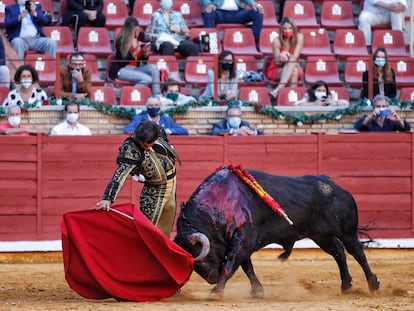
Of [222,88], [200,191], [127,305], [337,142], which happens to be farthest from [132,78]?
[127,305]

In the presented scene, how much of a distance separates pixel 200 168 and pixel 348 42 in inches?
131

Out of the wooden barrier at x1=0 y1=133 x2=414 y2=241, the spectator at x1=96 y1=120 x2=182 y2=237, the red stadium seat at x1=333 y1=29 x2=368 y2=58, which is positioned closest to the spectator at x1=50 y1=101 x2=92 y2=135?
the wooden barrier at x1=0 y1=133 x2=414 y2=241

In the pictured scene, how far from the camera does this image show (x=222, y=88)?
1366cm

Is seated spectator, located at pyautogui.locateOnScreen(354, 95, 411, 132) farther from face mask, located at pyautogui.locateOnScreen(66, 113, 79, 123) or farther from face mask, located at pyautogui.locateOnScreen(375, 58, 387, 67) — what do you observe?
face mask, located at pyautogui.locateOnScreen(66, 113, 79, 123)

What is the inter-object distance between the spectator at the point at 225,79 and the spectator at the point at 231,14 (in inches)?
57.2

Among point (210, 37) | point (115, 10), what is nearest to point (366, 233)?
point (210, 37)

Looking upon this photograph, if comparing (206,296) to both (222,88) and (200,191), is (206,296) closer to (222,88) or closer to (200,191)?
(200,191)

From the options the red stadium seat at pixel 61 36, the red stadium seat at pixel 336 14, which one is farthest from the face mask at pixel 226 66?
the red stadium seat at pixel 336 14

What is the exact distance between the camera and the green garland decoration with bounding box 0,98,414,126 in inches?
513

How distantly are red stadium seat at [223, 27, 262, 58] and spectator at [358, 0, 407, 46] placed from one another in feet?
5.29

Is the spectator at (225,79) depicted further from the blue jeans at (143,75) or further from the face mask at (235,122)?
the blue jeans at (143,75)

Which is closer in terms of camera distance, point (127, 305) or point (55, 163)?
point (127, 305)

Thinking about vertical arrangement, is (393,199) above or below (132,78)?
below

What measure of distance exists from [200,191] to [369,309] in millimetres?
1698
